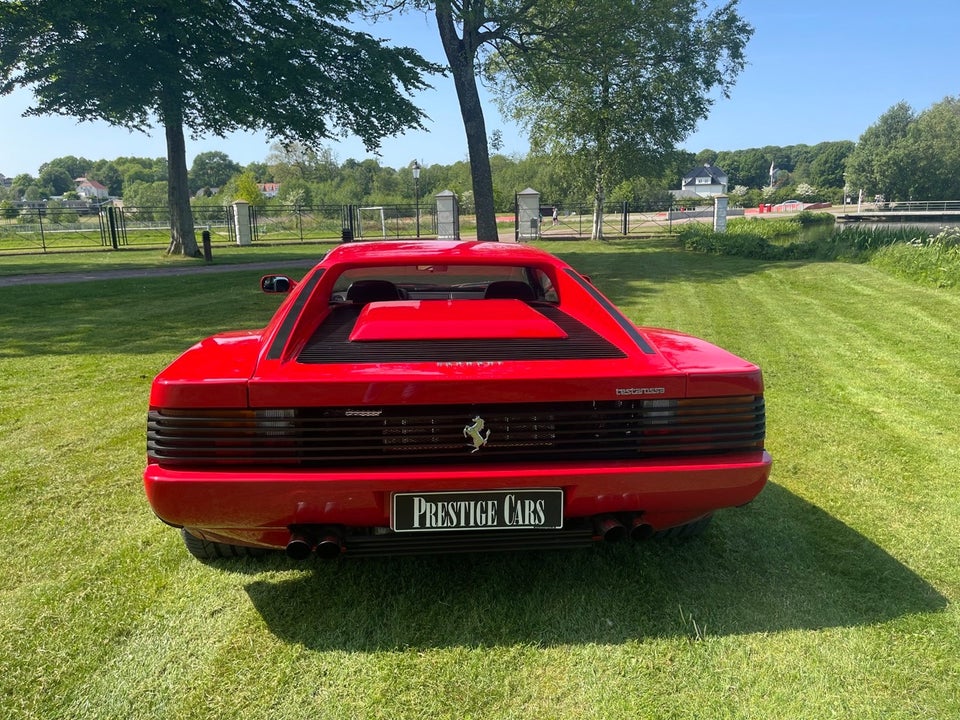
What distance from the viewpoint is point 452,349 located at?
2510 millimetres

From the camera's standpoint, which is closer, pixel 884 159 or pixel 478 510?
pixel 478 510

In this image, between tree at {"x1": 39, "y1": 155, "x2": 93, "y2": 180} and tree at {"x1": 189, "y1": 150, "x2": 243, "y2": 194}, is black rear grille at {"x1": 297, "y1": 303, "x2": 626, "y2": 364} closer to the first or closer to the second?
tree at {"x1": 189, "y1": 150, "x2": 243, "y2": 194}

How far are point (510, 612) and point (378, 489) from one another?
2.62ft

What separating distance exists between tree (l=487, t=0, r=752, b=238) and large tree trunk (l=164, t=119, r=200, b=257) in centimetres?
1125

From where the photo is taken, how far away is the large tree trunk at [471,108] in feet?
66.9

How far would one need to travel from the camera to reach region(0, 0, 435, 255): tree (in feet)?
58.0

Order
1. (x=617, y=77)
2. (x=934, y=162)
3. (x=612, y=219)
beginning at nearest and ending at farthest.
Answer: (x=617, y=77), (x=612, y=219), (x=934, y=162)

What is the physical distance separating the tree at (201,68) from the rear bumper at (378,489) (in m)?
19.0

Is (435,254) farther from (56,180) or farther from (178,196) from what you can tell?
(56,180)

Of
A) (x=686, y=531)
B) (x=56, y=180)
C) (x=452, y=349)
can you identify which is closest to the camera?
(x=452, y=349)

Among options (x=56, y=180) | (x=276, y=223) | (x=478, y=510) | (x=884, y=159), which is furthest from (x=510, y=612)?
(x=56, y=180)

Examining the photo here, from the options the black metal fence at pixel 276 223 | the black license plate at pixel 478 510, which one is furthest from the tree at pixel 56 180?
the black license plate at pixel 478 510

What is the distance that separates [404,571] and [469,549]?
60cm

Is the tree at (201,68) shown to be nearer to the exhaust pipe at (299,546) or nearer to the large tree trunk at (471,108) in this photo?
the large tree trunk at (471,108)
